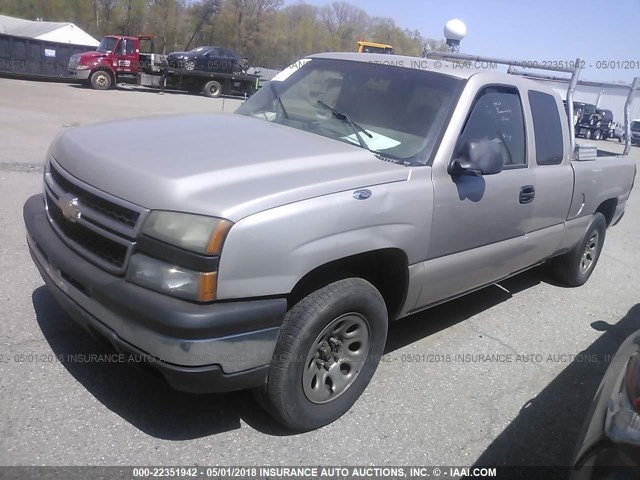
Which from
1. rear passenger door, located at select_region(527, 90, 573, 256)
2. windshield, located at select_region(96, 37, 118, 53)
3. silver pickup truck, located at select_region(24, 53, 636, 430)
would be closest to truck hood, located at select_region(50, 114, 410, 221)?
silver pickup truck, located at select_region(24, 53, 636, 430)

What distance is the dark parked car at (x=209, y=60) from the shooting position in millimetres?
25391

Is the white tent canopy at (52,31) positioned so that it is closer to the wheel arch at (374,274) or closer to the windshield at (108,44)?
the windshield at (108,44)

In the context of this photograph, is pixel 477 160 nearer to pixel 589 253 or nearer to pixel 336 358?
pixel 336 358

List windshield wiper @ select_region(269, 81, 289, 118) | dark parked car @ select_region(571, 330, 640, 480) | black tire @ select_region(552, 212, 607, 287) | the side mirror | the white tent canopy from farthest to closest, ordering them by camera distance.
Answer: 1. the white tent canopy
2. black tire @ select_region(552, 212, 607, 287)
3. windshield wiper @ select_region(269, 81, 289, 118)
4. the side mirror
5. dark parked car @ select_region(571, 330, 640, 480)

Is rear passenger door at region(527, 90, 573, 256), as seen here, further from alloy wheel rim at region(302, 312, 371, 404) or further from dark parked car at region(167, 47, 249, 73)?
dark parked car at region(167, 47, 249, 73)

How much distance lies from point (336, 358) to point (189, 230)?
1.12m

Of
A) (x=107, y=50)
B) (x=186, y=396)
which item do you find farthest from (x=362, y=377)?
(x=107, y=50)

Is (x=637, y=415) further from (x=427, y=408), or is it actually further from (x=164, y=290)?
(x=164, y=290)

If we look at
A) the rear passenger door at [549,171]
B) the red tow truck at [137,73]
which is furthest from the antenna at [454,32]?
the red tow truck at [137,73]

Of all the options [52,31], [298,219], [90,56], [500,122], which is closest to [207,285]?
[298,219]

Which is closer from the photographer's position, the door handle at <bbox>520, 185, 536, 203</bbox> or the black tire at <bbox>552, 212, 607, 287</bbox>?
the door handle at <bbox>520, 185, 536, 203</bbox>

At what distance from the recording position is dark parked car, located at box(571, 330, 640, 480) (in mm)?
1764

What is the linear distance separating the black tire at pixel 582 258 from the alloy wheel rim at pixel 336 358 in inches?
123

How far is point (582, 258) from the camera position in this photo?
17.9 ft
